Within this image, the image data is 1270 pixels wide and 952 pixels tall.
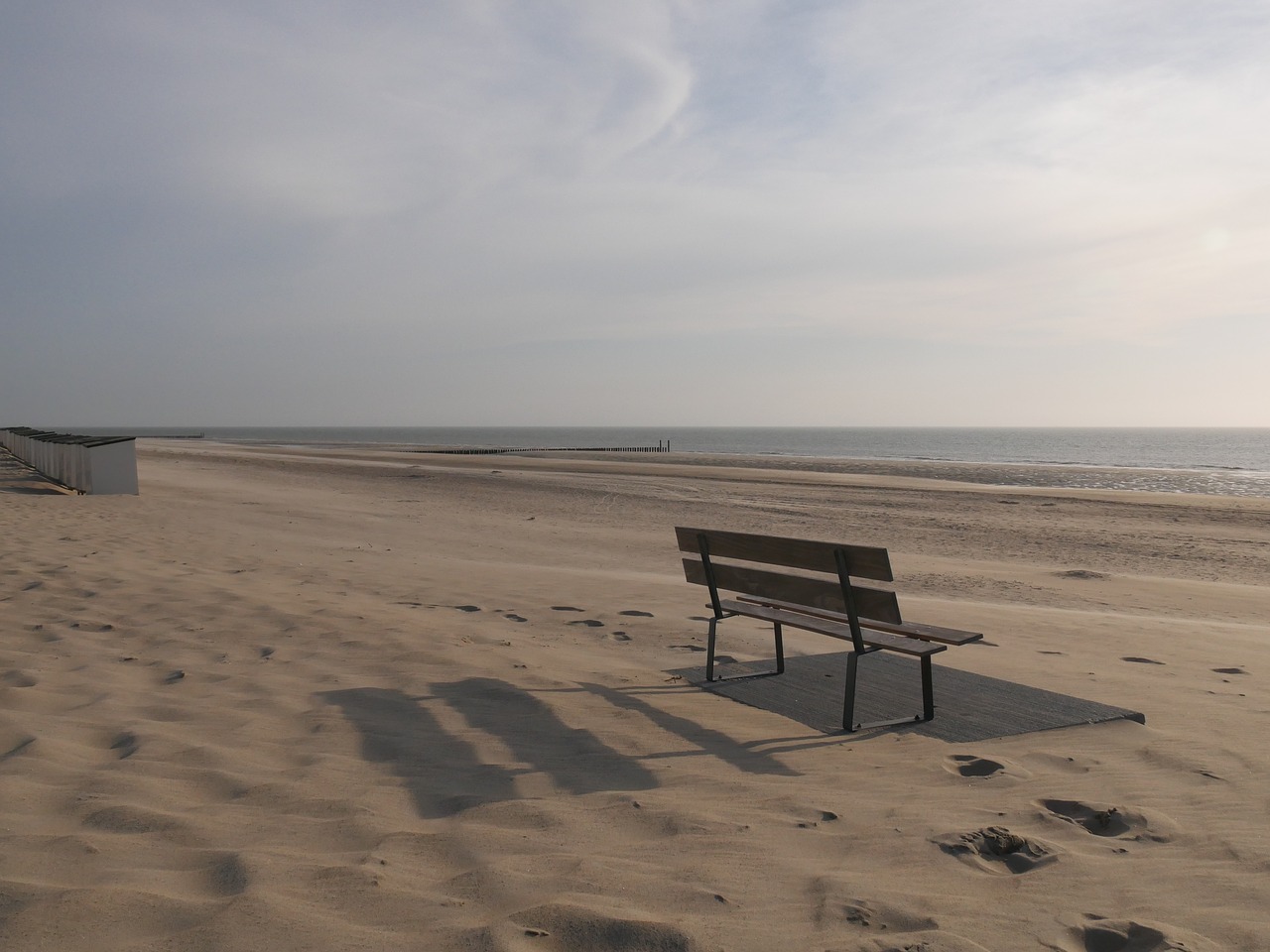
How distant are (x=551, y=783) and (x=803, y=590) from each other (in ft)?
7.12

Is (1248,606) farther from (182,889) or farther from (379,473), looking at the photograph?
(379,473)

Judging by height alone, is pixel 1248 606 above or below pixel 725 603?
below

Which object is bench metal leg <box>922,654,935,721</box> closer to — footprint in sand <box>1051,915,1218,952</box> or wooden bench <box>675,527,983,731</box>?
wooden bench <box>675,527,983,731</box>

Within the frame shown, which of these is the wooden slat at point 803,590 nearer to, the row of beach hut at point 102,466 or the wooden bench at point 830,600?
the wooden bench at point 830,600

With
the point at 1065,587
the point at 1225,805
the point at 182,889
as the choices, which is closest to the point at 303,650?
the point at 182,889

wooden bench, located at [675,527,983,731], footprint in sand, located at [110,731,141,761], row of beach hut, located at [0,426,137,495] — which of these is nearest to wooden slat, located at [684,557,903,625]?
wooden bench, located at [675,527,983,731]

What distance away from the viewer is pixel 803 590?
17.9ft

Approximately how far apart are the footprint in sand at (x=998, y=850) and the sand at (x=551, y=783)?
0.05 ft

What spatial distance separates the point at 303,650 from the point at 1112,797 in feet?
15.5

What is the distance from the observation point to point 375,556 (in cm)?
1101

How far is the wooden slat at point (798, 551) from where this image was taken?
15.9 feet

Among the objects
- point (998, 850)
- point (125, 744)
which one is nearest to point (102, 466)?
point (125, 744)

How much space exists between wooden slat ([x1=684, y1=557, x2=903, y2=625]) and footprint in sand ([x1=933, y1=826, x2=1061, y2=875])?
1293 mm

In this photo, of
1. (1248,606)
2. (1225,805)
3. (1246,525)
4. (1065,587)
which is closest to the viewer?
(1225,805)
